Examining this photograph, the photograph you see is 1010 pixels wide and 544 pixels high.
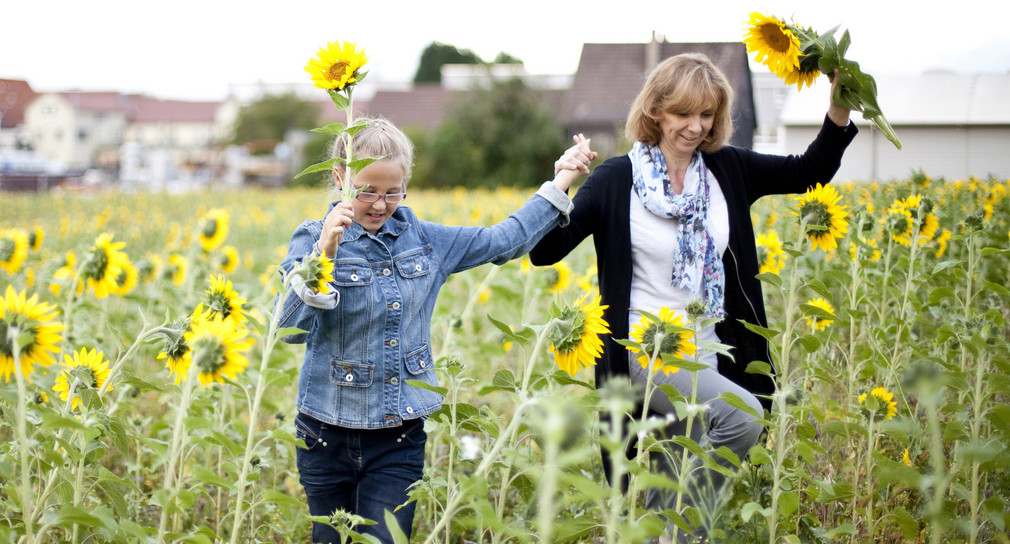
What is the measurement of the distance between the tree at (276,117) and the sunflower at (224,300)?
40.3 meters

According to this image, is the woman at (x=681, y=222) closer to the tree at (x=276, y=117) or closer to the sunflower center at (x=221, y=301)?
the sunflower center at (x=221, y=301)

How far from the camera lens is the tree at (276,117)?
40.7 meters

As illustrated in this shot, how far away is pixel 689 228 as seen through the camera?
2311 millimetres

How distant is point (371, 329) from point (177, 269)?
2047 mm

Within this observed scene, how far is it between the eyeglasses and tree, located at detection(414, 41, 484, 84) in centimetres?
6161

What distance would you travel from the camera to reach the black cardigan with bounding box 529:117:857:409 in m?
2.34

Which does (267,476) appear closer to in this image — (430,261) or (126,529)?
(430,261)

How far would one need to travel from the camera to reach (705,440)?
2.02 meters

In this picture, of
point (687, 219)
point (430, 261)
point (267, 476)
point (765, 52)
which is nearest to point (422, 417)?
point (430, 261)

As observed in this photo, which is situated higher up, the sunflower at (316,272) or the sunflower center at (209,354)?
the sunflower at (316,272)

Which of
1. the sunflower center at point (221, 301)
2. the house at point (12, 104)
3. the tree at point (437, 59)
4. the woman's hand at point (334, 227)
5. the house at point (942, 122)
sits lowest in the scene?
the sunflower center at point (221, 301)

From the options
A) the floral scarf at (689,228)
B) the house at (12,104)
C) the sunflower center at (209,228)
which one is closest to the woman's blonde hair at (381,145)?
the floral scarf at (689,228)

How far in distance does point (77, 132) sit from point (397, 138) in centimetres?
4312

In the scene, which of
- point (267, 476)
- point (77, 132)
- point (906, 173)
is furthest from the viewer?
point (77, 132)
